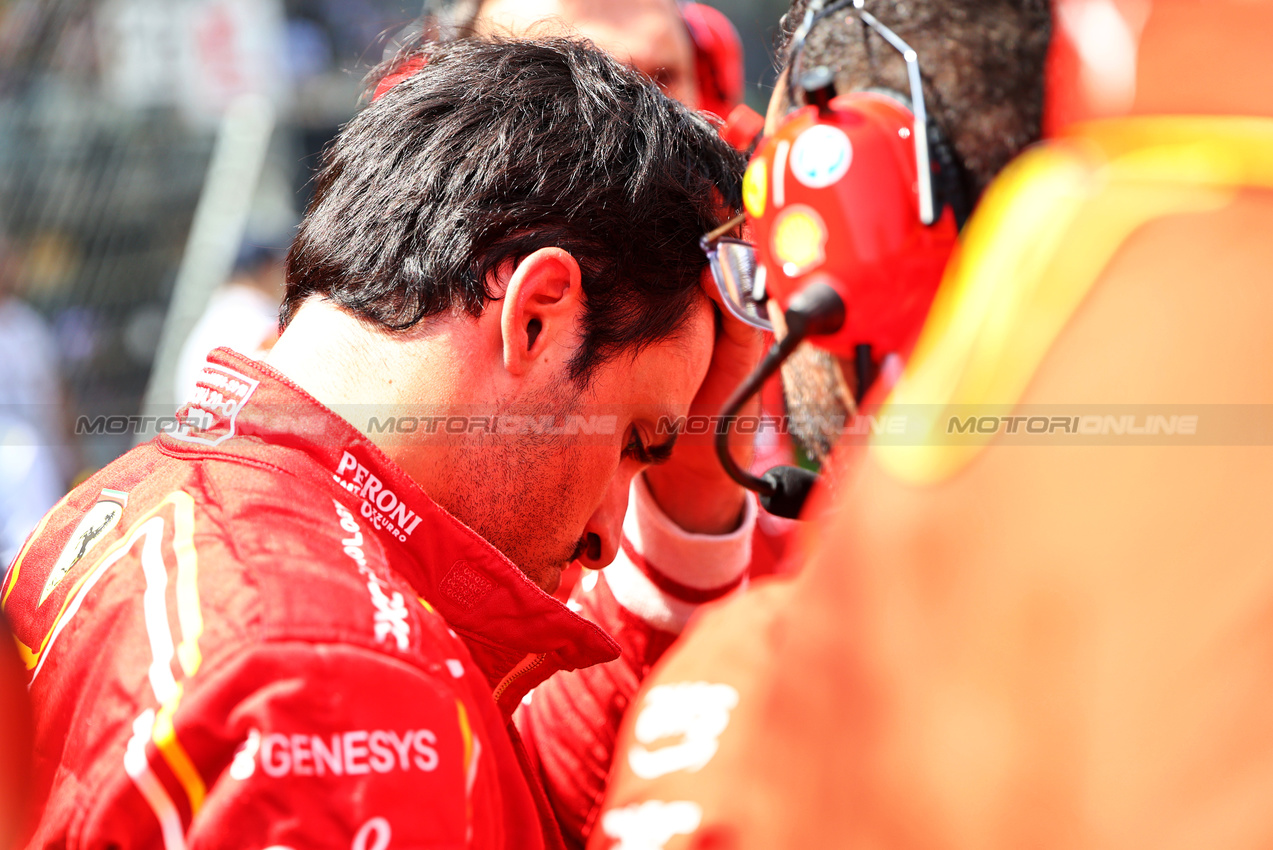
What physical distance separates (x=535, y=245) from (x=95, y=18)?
6.41 m

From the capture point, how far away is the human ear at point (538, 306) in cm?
125

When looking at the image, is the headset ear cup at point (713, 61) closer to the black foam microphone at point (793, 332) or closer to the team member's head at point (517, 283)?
the team member's head at point (517, 283)

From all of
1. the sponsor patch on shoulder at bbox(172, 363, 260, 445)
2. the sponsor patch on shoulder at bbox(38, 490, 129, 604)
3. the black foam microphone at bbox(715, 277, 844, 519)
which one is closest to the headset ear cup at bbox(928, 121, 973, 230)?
the black foam microphone at bbox(715, 277, 844, 519)

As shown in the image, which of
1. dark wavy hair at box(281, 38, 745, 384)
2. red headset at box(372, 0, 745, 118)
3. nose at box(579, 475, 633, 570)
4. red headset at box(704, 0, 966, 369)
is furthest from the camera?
red headset at box(372, 0, 745, 118)

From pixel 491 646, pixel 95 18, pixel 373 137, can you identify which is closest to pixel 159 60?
Result: pixel 95 18

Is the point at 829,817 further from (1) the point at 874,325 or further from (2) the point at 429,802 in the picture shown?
(1) the point at 874,325

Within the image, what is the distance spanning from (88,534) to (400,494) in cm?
37

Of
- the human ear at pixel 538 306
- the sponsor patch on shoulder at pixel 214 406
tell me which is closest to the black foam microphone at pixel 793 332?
the human ear at pixel 538 306

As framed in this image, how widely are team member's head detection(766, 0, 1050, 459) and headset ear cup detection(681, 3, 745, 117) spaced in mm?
1522

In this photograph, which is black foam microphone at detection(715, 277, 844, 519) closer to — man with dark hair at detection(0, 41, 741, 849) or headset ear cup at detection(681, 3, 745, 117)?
man with dark hair at detection(0, 41, 741, 849)

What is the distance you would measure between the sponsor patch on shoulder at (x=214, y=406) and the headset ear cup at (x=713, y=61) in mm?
1923

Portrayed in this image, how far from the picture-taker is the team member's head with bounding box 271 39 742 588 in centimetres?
128

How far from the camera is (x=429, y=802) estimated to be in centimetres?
85

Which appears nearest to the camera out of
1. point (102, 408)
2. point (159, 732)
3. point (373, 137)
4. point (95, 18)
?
point (159, 732)
